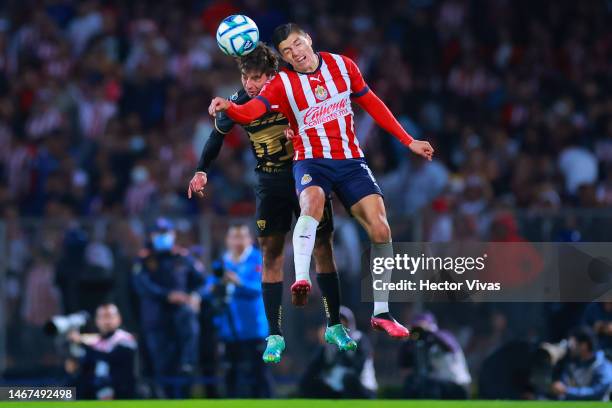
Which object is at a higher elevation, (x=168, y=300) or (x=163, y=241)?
(x=163, y=241)

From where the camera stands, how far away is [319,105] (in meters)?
10.8

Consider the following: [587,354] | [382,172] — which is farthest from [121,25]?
[587,354]

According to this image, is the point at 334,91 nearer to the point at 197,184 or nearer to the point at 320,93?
the point at 320,93

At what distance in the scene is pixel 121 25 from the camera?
2083 cm

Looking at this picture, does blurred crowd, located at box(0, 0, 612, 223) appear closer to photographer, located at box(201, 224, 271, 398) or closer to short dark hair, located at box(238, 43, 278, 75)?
photographer, located at box(201, 224, 271, 398)

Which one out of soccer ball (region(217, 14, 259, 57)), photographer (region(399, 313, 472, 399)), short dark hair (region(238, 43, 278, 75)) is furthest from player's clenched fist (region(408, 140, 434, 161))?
photographer (region(399, 313, 472, 399))

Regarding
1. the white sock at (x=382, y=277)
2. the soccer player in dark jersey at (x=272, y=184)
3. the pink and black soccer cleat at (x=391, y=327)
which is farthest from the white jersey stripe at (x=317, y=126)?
the pink and black soccer cleat at (x=391, y=327)

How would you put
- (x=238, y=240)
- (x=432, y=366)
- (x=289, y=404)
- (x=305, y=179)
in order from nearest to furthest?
(x=305, y=179)
(x=289, y=404)
(x=432, y=366)
(x=238, y=240)

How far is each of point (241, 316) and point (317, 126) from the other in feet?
15.6

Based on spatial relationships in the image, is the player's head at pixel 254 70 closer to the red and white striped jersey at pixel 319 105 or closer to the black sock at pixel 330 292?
the red and white striped jersey at pixel 319 105

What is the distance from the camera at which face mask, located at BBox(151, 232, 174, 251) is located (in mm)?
15969

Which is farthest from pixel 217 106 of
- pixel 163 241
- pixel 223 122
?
pixel 163 241

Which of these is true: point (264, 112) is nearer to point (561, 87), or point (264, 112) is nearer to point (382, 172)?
point (382, 172)

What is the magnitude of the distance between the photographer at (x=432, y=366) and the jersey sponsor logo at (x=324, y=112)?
4330mm
